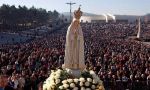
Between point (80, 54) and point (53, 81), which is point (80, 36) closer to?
point (80, 54)

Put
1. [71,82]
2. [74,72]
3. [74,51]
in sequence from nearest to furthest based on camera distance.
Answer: [71,82], [74,72], [74,51]

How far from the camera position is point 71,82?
1213 cm

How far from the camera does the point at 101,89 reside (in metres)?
12.1

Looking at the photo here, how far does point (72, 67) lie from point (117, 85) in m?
11.8

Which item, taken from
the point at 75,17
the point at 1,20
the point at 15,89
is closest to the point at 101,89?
the point at 75,17

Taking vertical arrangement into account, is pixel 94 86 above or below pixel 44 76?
above

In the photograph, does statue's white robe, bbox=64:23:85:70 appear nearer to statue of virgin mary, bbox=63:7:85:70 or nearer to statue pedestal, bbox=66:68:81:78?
statue of virgin mary, bbox=63:7:85:70

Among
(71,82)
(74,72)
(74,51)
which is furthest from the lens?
(74,51)

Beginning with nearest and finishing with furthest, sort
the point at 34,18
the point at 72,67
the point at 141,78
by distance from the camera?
the point at 72,67 < the point at 141,78 < the point at 34,18

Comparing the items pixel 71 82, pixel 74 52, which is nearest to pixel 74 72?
pixel 74 52

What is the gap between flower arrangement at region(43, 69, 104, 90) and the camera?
1205 cm

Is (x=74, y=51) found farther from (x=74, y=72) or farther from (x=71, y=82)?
(x=71, y=82)

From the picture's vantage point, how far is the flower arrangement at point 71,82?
12.0 metres

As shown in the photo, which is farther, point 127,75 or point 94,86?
point 127,75
